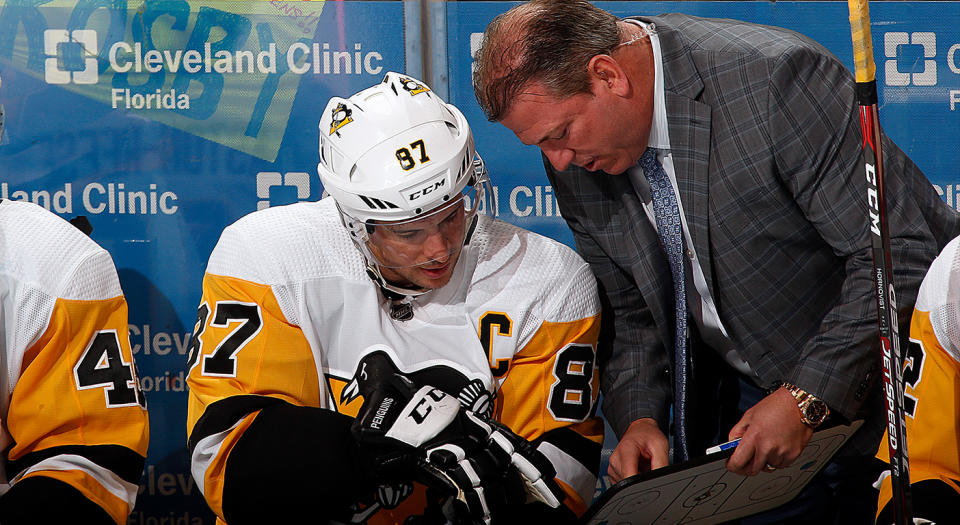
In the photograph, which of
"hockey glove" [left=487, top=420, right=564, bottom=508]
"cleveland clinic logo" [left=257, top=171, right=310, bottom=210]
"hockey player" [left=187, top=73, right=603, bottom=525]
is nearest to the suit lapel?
"hockey player" [left=187, top=73, right=603, bottom=525]

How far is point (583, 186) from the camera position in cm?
205

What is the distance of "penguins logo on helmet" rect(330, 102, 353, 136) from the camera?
1783 millimetres

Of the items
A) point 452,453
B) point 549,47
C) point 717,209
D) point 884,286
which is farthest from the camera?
point 717,209

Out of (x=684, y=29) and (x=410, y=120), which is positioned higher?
(x=684, y=29)

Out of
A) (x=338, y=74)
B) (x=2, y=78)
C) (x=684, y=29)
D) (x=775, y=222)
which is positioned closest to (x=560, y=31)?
(x=684, y=29)

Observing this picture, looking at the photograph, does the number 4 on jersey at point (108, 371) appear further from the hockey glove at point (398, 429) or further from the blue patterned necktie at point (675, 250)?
the blue patterned necktie at point (675, 250)

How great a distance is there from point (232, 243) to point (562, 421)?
0.73 meters

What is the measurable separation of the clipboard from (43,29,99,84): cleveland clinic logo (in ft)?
6.09

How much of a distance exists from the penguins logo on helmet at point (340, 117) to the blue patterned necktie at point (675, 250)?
613 millimetres

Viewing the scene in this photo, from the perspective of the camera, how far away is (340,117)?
70.7 inches

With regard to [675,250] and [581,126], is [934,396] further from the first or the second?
[581,126]

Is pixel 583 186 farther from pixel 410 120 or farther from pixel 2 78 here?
pixel 2 78

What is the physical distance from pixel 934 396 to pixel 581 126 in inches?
30.6

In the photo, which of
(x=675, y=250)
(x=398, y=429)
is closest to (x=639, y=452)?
(x=675, y=250)
